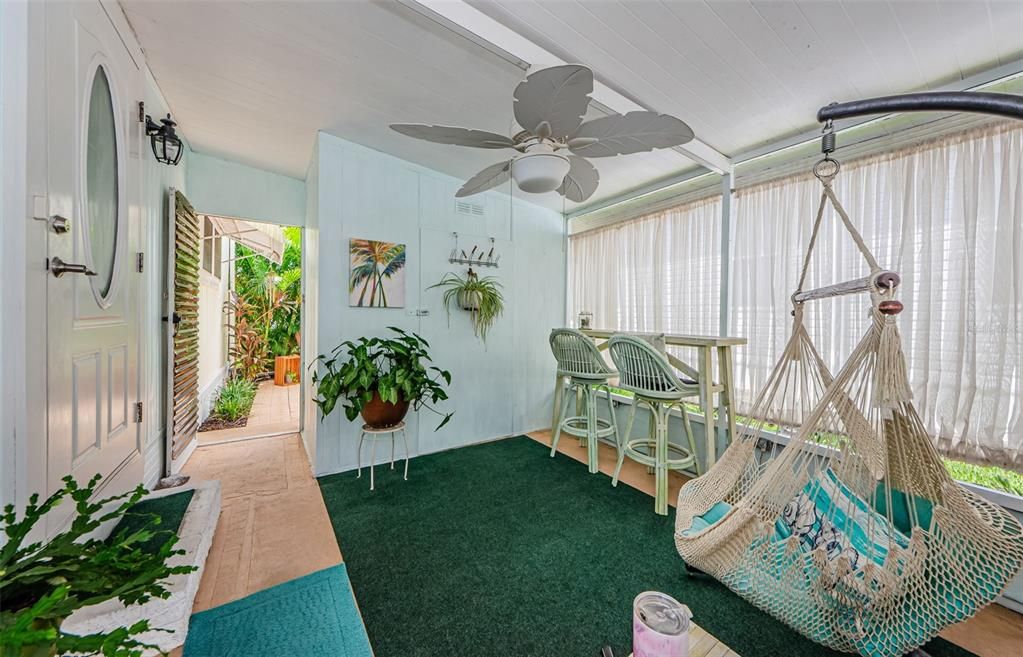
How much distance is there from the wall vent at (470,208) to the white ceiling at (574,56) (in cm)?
91

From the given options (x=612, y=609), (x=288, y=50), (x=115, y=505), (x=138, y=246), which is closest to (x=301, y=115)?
(x=288, y=50)

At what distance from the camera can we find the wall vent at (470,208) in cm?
336

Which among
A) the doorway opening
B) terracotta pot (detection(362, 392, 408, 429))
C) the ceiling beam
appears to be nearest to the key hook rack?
terracotta pot (detection(362, 392, 408, 429))

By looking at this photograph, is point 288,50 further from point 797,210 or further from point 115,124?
point 797,210

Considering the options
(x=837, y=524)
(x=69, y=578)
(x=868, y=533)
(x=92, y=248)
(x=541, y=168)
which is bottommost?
(x=837, y=524)

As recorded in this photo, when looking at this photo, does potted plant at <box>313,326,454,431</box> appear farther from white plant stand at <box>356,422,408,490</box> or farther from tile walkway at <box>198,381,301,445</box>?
tile walkway at <box>198,381,301,445</box>

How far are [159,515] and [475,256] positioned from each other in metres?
2.63

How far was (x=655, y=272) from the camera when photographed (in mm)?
3318

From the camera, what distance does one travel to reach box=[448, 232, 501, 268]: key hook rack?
3.33 metres

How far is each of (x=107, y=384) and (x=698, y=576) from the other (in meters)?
2.65

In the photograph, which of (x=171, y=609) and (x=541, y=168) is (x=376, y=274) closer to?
(x=541, y=168)

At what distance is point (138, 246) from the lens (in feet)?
6.26

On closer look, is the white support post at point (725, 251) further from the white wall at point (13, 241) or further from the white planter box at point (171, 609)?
the white wall at point (13, 241)

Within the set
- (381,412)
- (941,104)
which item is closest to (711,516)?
(941,104)
